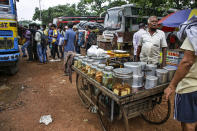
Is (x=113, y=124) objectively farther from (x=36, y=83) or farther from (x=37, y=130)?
(x=36, y=83)

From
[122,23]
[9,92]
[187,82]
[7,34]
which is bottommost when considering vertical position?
[9,92]

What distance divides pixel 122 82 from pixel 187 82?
774 millimetres

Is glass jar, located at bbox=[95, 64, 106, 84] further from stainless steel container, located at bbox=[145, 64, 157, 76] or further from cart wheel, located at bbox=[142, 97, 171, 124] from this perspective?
cart wheel, located at bbox=[142, 97, 171, 124]

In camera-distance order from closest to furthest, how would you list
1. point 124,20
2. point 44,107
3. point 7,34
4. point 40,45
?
point 44,107 → point 7,34 → point 40,45 → point 124,20

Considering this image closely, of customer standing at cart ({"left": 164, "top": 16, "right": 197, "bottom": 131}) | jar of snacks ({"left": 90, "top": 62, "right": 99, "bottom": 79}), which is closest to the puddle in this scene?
jar of snacks ({"left": 90, "top": 62, "right": 99, "bottom": 79})

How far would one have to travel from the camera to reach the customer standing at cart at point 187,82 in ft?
5.17

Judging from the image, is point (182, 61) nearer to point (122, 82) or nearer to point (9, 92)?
point (122, 82)

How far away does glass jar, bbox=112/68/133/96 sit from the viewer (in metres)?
1.86

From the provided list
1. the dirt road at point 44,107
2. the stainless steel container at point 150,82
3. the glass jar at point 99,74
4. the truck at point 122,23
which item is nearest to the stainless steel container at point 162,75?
the stainless steel container at point 150,82

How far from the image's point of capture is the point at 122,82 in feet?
6.54

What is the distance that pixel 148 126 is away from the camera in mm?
2961

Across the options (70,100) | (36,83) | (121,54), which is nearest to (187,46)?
(121,54)

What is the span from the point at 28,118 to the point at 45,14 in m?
46.5

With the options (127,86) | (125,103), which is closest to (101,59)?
(127,86)
